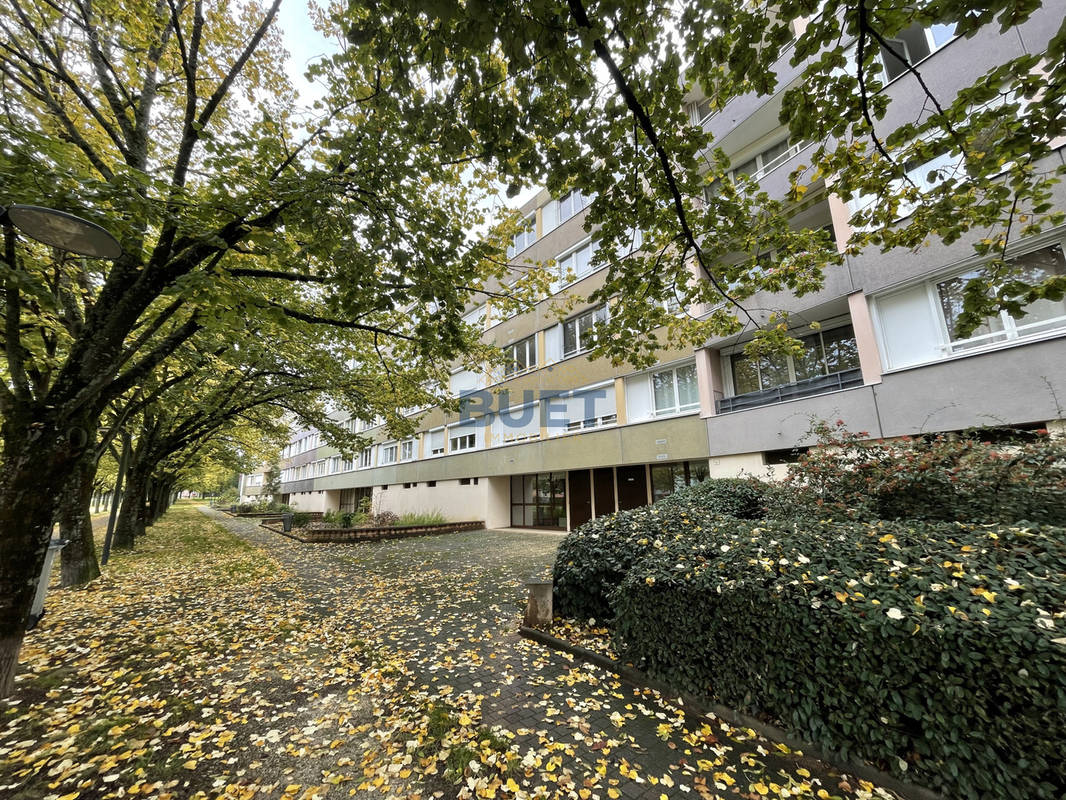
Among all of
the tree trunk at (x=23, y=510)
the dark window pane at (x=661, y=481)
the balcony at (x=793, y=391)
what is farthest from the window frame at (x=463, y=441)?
the tree trunk at (x=23, y=510)

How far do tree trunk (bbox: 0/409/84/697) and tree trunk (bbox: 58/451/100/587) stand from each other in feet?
17.2

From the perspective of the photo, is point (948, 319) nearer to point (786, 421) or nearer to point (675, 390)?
point (786, 421)

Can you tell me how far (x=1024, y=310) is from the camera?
7.05 m

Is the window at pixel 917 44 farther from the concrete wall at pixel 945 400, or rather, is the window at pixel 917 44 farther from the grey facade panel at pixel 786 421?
the grey facade panel at pixel 786 421

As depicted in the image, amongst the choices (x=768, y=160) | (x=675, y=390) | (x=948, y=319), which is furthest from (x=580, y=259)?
(x=948, y=319)

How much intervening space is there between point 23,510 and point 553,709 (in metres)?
5.46

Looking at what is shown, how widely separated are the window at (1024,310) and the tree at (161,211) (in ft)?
29.7

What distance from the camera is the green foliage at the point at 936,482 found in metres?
4.59

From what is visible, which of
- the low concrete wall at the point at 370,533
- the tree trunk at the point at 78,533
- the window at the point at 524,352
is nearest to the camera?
the tree trunk at the point at 78,533

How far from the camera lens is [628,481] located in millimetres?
15469

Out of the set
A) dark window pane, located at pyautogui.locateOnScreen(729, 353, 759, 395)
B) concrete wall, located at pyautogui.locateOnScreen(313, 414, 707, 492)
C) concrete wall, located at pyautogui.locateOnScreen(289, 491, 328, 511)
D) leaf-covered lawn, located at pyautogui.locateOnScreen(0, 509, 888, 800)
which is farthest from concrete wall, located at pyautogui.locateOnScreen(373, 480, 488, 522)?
leaf-covered lawn, located at pyautogui.locateOnScreen(0, 509, 888, 800)

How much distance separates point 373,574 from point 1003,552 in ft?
33.4

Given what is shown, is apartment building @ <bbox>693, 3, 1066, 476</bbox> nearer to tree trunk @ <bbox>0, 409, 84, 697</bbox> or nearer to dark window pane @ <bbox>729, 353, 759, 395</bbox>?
dark window pane @ <bbox>729, 353, 759, 395</bbox>

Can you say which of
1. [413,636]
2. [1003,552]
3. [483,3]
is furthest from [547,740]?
[483,3]
